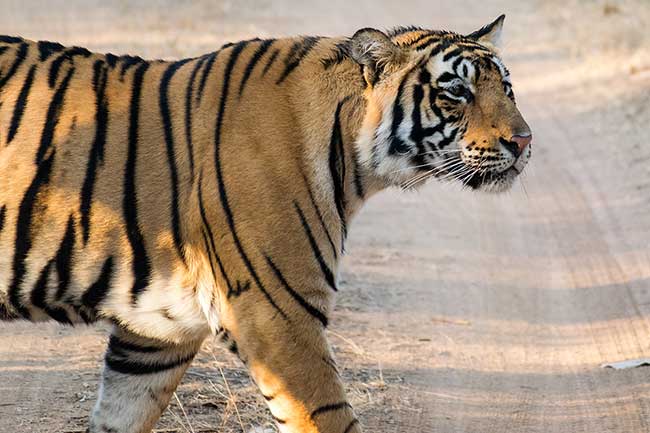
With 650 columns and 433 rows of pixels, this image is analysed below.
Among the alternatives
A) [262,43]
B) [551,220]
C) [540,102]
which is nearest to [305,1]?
[540,102]

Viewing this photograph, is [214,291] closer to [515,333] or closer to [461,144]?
[461,144]

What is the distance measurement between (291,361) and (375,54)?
0.98 metres

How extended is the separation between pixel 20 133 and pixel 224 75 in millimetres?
659

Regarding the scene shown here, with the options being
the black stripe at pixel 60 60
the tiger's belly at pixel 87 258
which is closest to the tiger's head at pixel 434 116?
the tiger's belly at pixel 87 258

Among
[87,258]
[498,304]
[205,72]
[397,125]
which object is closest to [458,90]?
[397,125]

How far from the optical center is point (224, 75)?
376 cm

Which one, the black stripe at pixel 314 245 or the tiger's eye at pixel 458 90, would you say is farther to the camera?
the tiger's eye at pixel 458 90

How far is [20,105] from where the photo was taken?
3676 millimetres

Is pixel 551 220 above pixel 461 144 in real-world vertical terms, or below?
below

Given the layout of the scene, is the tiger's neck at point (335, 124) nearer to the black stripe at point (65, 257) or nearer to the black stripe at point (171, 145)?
the black stripe at point (171, 145)

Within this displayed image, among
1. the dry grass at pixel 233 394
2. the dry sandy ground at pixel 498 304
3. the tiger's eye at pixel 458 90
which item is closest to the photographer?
the tiger's eye at pixel 458 90

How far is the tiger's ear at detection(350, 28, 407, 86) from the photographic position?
362cm

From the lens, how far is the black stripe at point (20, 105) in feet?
11.9

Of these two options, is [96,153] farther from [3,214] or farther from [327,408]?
[327,408]
